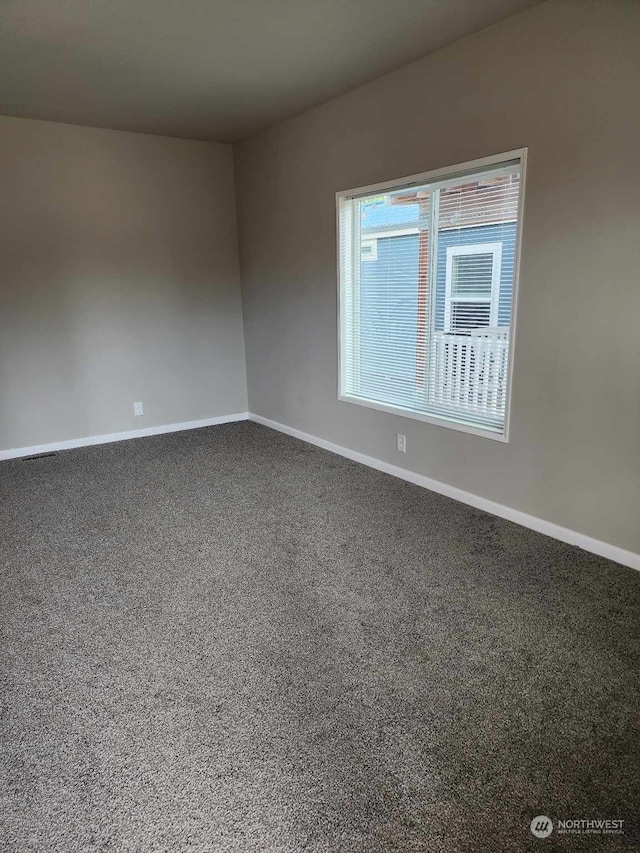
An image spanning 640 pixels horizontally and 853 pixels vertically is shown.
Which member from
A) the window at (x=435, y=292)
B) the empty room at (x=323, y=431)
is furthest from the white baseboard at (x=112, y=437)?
the window at (x=435, y=292)

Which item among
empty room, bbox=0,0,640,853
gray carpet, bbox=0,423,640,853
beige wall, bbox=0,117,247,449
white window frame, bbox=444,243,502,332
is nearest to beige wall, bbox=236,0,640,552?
empty room, bbox=0,0,640,853

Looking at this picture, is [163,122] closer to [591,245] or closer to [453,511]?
[591,245]

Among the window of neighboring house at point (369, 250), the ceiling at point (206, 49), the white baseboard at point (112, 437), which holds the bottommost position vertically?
the white baseboard at point (112, 437)

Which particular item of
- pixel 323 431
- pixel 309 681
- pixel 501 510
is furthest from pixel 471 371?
pixel 309 681

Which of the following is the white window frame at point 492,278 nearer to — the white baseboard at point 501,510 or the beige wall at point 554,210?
the beige wall at point 554,210

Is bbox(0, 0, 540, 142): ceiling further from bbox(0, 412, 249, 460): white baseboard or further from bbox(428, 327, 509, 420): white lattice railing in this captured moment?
bbox(0, 412, 249, 460): white baseboard

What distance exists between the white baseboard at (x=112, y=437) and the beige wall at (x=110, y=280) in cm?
6

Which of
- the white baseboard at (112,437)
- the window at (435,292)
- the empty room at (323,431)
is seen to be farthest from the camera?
the white baseboard at (112,437)

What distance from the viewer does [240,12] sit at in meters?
2.56

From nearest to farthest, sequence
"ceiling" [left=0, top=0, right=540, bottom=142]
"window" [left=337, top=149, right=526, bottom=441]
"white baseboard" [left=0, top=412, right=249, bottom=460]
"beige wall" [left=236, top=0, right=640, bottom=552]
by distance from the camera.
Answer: "beige wall" [left=236, top=0, right=640, bottom=552], "ceiling" [left=0, top=0, right=540, bottom=142], "window" [left=337, top=149, right=526, bottom=441], "white baseboard" [left=0, top=412, right=249, bottom=460]

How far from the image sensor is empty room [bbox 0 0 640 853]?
5.24 ft

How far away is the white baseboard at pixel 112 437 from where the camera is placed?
4.65 m

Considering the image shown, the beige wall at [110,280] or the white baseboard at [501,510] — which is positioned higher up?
the beige wall at [110,280]

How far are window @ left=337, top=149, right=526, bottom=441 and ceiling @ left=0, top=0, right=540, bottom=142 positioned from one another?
707 millimetres
